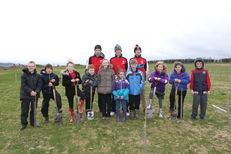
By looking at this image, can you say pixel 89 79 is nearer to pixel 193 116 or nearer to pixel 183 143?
pixel 183 143

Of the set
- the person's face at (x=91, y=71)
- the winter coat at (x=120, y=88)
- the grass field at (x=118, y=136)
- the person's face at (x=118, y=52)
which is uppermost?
the person's face at (x=118, y=52)

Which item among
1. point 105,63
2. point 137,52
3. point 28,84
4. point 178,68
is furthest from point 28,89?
point 178,68

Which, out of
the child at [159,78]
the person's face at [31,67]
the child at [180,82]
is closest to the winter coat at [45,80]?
the person's face at [31,67]

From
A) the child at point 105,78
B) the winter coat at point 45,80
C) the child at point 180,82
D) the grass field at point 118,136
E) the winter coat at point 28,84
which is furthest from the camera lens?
the child at point 180,82

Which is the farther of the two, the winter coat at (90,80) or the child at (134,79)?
the child at (134,79)

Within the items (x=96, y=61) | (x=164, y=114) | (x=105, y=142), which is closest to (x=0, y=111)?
(x=96, y=61)

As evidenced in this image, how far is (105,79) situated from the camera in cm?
632

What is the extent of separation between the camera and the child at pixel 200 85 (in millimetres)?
6383

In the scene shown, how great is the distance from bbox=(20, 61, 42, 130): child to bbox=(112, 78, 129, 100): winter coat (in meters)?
2.66

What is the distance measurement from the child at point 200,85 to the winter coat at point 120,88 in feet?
8.50

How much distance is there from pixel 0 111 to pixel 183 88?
8.12 m

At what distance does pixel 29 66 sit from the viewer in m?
5.61

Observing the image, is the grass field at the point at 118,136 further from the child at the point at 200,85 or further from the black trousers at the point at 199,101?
the child at the point at 200,85

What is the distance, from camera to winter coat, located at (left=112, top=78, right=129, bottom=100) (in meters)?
6.26
